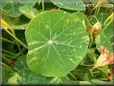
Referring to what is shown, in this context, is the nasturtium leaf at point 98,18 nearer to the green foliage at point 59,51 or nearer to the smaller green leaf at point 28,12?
the green foliage at point 59,51

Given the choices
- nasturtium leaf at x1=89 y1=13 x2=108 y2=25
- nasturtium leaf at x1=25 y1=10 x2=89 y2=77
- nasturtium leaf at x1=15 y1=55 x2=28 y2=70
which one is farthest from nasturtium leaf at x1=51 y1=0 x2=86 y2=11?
nasturtium leaf at x1=15 y1=55 x2=28 y2=70

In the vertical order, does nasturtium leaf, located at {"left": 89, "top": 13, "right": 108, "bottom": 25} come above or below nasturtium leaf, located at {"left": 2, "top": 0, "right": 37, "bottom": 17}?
below

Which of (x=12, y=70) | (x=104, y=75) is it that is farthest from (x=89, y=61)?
(x=12, y=70)

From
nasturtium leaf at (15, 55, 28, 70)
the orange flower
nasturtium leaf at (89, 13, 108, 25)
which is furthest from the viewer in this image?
nasturtium leaf at (89, 13, 108, 25)

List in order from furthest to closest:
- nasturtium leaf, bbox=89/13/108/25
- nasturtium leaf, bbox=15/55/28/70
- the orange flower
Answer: nasturtium leaf, bbox=89/13/108/25
nasturtium leaf, bbox=15/55/28/70
the orange flower

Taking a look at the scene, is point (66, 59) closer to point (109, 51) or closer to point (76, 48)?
point (76, 48)

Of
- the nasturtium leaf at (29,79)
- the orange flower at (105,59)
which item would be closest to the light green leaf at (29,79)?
the nasturtium leaf at (29,79)

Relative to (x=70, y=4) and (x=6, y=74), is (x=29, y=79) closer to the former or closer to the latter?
(x=6, y=74)

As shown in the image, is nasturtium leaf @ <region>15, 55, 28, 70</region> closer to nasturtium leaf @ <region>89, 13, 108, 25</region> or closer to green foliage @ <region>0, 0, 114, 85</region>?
green foliage @ <region>0, 0, 114, 85</region>
